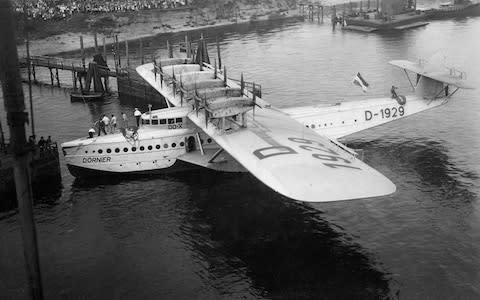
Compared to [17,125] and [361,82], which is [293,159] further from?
[361,82]

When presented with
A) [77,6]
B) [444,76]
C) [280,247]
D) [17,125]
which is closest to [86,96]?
[444,76]

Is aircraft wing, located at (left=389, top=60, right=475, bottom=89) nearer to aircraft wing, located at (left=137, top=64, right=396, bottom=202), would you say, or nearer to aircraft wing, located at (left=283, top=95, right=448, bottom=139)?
aircraft wing, located at (left=283, top=95, right=448, bottom=139)

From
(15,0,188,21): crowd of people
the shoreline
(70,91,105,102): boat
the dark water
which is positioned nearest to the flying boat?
the dark water

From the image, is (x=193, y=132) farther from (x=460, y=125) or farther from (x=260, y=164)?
(x=460, y=125)

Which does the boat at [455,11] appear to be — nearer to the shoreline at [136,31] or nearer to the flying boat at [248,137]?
the shoreline at [136,31]

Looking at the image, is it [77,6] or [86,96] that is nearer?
[86,96]

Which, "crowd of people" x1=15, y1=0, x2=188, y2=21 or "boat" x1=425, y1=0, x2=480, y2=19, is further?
"boat" x1=425, y1=0, x2=480, y2=19

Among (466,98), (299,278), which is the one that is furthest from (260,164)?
(466,98)
